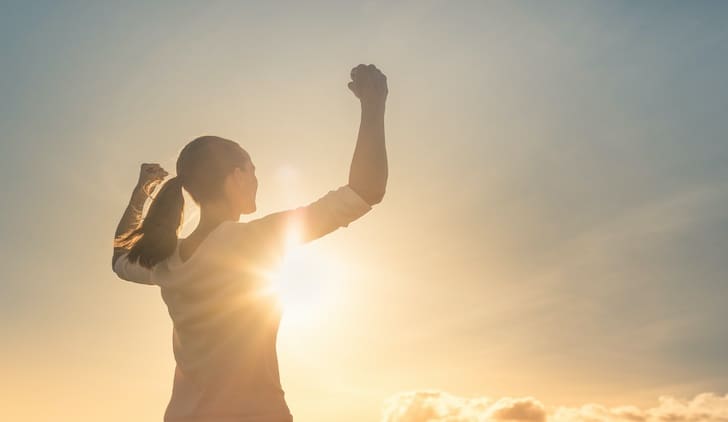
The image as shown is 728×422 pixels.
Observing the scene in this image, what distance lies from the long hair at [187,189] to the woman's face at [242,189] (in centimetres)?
4

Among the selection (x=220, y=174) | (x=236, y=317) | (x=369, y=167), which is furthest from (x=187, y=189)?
(x=369, y=167)

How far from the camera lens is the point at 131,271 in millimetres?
5621

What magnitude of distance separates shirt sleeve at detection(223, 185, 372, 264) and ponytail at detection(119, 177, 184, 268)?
0.76m

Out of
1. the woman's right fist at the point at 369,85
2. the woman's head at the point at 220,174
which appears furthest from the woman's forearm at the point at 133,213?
the woman's right fist at the point at 369,85

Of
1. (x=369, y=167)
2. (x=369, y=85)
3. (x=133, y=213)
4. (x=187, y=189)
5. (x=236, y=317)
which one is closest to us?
(x=369, y=167)

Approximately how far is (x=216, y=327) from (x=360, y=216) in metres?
1.32

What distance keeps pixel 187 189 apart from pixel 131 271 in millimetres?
935

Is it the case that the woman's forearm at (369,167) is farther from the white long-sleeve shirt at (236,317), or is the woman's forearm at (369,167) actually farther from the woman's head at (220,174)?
the woman's head at (220,174)

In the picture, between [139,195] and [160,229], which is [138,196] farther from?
[160,229]

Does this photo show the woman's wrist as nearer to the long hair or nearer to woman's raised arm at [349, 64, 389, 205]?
the long hair

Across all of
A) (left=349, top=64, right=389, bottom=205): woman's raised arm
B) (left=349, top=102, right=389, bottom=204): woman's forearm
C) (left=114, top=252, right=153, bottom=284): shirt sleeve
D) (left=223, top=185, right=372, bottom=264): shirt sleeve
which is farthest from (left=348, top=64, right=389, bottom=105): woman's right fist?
(left=114, top=252, right=153, bottom=284): shirt sleeve

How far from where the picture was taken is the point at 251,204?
16.8 feet

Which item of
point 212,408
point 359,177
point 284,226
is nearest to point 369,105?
point 359,177

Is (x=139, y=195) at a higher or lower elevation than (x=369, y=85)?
higher
